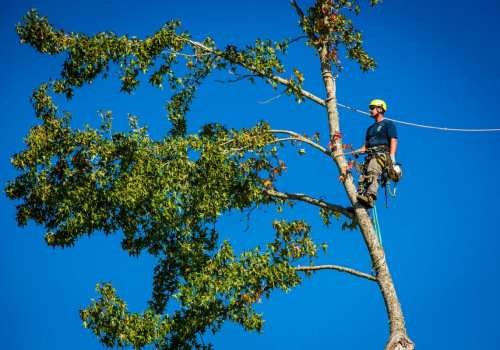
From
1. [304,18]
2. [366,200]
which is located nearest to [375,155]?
[366,200]

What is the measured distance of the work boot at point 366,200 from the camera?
11352 millimetres

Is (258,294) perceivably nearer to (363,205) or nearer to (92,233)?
(363,205)

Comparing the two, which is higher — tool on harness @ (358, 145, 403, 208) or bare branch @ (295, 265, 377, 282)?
tool on harness @ (358, 145, 403, 208)

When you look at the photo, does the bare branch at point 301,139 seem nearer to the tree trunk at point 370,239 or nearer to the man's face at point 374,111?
the tree trunk at point 370,239

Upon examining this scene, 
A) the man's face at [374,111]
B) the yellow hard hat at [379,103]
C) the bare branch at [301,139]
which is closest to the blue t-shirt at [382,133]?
the man's face at [374,111]

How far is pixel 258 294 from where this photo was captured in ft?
37.6

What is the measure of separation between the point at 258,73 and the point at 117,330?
5655 millimetres

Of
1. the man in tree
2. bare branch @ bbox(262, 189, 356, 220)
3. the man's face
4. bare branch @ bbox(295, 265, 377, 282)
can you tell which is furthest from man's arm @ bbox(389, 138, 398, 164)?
bare branch @ bbox(295, 265, 377, 282)

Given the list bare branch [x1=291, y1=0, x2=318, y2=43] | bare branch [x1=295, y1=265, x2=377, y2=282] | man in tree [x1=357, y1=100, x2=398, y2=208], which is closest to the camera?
bare branch [x1=295, y1=265, x2=377, y2=282]

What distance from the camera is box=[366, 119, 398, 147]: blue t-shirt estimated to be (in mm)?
11688

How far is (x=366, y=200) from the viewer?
11.3 metres

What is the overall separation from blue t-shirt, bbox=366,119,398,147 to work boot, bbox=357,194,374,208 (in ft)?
3.33

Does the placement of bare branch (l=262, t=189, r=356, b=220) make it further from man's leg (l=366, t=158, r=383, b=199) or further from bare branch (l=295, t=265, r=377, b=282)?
bare branch (l=295, t=265, r=377, b=282)

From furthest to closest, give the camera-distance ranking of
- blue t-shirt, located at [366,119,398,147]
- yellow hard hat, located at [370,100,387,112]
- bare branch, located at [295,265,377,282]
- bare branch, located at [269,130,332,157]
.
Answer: bare branch, located at [269,130,332,157] → yellow hard hat, located at [370,100,387,112] → blue t-shirt, located at [366,119,398,147] → bare branch, located at [295,265,377,282]
